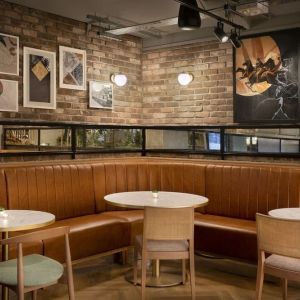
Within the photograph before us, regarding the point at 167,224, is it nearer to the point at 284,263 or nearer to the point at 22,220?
the point at 284,263

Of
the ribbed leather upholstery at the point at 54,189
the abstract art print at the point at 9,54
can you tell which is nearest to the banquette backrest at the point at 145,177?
the ribbed leather upholstery at the point at 54,189

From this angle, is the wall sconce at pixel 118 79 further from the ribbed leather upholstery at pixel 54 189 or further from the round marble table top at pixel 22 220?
the round marble table top at pixel 22 220

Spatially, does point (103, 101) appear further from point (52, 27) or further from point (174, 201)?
point (174, 201)

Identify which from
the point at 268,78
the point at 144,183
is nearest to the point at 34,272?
the point at 144,183

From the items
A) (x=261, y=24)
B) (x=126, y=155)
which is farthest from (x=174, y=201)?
(x=261, y=24)

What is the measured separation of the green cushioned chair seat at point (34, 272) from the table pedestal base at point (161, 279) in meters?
1.29

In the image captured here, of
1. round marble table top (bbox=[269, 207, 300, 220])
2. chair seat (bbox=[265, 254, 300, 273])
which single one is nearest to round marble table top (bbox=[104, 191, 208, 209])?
round marble table top (bbox=[269, 207, 300, 220])

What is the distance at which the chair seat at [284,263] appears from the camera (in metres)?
2.81

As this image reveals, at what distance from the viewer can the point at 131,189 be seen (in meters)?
5.09

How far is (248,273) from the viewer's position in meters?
4.24

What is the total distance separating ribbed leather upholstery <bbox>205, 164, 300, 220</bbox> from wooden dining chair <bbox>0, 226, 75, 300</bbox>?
2309 millimetres

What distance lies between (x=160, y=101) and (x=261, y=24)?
6.60ft

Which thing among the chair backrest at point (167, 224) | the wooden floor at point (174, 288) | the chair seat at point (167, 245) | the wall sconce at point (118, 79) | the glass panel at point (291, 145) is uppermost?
the wall sconce at point (118, 79)

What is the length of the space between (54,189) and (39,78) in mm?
2059
